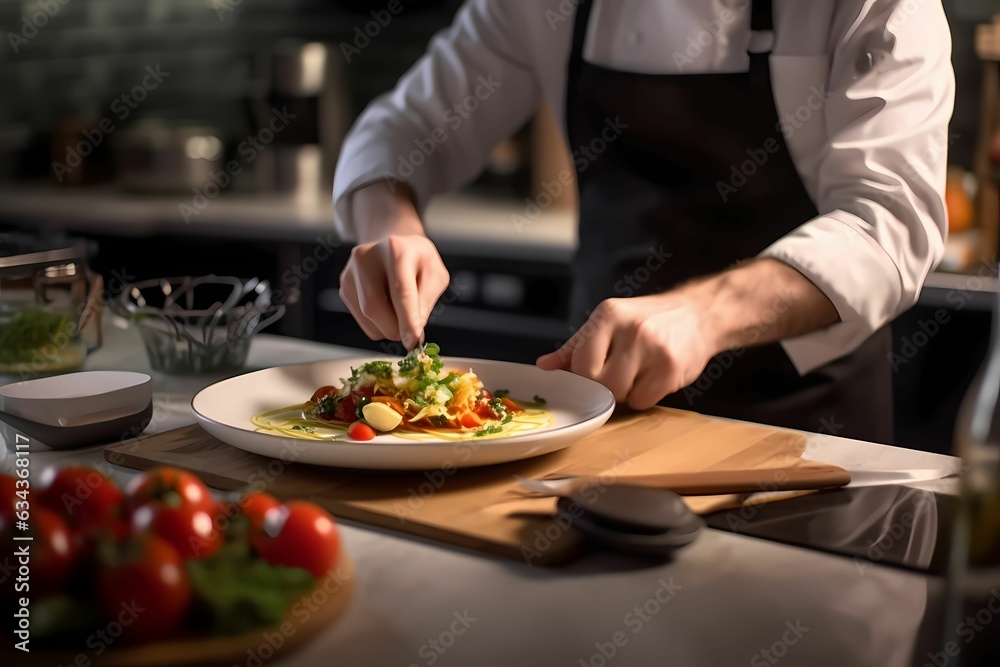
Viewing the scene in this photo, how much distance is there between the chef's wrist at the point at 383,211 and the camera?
1494 millimetres

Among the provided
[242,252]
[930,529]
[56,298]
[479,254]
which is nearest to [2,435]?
[56,298]

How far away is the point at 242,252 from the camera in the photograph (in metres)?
2.87

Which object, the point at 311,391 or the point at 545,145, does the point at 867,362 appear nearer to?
the point at 311,391

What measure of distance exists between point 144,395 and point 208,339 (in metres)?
0.25

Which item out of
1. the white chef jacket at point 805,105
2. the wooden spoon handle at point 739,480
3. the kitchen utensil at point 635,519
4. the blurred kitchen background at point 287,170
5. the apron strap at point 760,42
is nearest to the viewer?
the kitchen utensil at point 635,519

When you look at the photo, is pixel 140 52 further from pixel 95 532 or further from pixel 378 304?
pixel 95 532

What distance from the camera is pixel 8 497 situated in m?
0.68

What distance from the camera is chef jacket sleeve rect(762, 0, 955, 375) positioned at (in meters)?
1.18

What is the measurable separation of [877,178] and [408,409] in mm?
624

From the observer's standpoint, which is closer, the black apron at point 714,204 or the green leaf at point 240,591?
the green leaf at point 240,591

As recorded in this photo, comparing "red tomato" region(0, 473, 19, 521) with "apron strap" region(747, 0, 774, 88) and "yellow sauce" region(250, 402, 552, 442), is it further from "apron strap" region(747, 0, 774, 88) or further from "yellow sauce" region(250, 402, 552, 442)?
"apron strap" region(747, 0, 774, 88)

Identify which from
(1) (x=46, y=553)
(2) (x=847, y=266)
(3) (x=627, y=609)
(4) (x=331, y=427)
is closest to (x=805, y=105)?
(2) (x=847, y=266)

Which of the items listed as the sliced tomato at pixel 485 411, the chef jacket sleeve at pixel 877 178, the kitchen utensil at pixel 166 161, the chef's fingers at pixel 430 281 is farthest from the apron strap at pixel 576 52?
the kitchen utensil at pixel 166 161

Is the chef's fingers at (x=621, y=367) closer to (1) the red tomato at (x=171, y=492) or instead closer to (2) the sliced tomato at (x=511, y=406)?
(2) the sliced tomato at (x=511, y=406)
